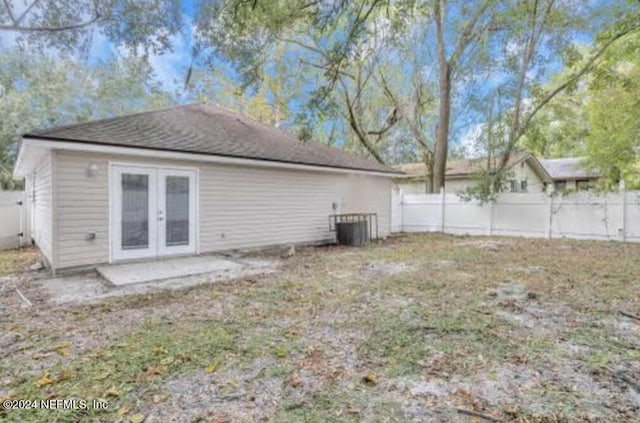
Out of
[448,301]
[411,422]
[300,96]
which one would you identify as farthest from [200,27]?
[300,96]

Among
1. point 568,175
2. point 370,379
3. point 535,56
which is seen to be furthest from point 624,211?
point 568,175

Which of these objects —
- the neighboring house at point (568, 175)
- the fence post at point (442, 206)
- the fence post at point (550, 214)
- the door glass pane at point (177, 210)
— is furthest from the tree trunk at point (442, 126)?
the neighboring house at point (568, 175)

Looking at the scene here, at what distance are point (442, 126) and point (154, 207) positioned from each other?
11.3 m

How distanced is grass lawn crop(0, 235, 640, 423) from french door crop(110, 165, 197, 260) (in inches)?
71.3

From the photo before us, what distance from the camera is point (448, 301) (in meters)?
4.71

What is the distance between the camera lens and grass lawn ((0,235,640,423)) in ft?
7.73

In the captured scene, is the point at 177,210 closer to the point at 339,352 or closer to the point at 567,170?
the point at 339,352

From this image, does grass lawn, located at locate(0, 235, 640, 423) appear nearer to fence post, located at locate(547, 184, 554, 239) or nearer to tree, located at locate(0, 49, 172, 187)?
fence post, located at locate(547, 184, 554, 239)

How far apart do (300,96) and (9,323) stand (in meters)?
14.8

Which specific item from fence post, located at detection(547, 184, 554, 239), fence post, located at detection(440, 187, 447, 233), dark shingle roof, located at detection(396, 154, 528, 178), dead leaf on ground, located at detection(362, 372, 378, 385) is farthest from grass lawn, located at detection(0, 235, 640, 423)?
dark shingle roof, located at detection(396, 154, 528, 178)

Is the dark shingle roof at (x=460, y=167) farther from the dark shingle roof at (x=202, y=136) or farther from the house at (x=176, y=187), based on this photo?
the house at (x=176, y=187)

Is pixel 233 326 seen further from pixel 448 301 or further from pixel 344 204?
pixel 344 204

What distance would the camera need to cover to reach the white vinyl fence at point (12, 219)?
10.4 meters

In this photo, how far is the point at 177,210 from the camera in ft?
25.3
